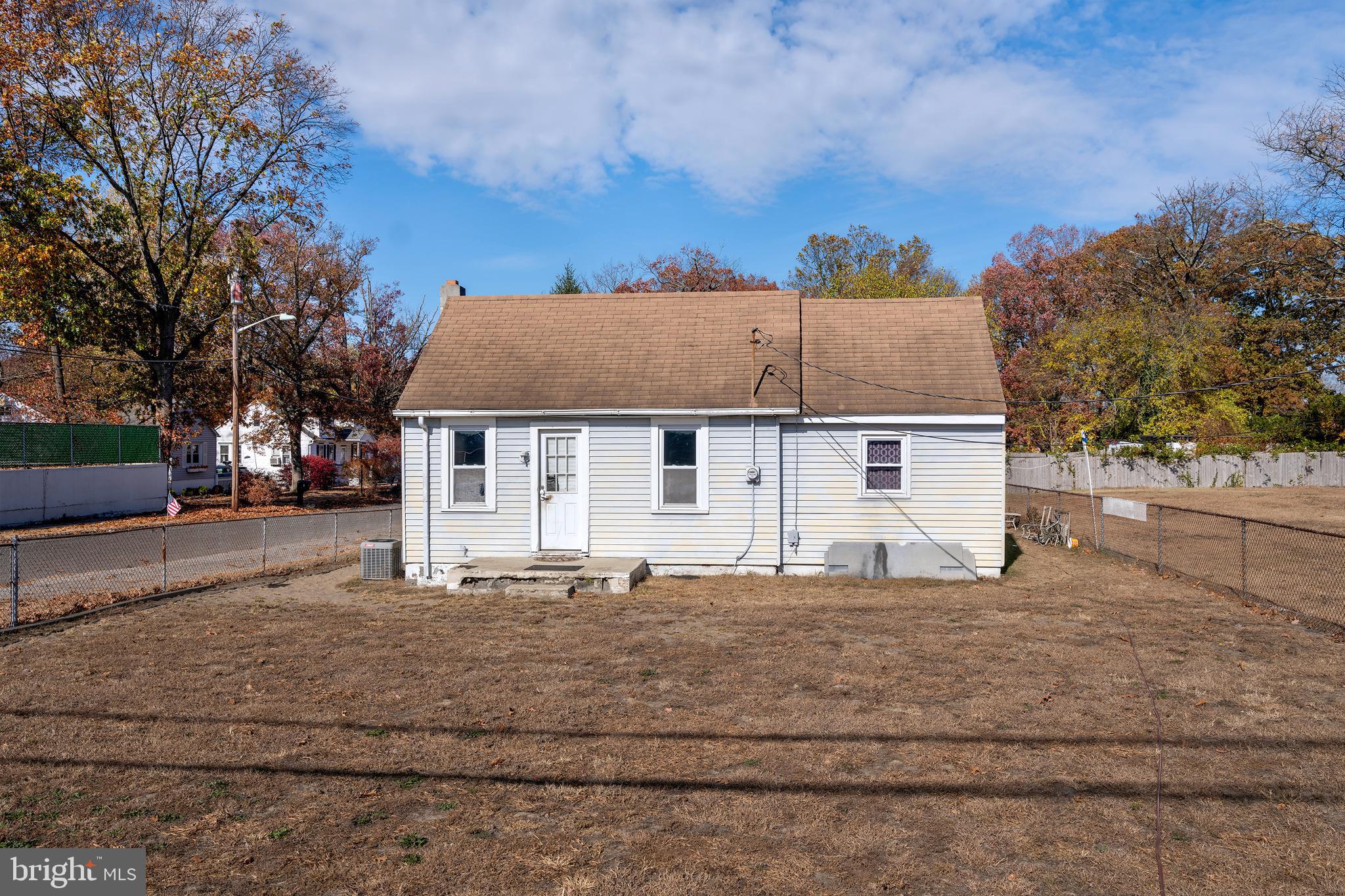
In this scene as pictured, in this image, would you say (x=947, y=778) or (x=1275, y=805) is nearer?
(x=1275, y=805)

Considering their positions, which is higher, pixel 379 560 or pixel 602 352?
pixel 602 352

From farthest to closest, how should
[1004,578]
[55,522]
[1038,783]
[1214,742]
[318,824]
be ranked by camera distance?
[55,522] < [1004,578] < [1214,742] < [1038,783] < [318,824]

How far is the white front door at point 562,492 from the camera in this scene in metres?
14.7

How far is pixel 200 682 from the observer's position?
8.23 metres

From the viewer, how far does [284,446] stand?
3938 cm

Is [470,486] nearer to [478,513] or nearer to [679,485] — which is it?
[478,513]

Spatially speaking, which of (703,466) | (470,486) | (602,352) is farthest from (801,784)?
(602,352)

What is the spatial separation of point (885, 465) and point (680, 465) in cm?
382

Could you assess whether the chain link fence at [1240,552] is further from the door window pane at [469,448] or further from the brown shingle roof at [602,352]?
the door window pane at [469,448]

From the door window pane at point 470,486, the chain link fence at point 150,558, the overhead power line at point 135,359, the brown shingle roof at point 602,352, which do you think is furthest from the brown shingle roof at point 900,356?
the overhead power line at point 135,359

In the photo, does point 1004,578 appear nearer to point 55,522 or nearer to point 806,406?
point 806,406

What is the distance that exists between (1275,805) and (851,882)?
3.27 metres

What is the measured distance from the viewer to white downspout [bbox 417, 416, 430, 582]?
14727mm

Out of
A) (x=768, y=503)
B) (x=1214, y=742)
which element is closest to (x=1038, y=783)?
(x=1214, y=742)
